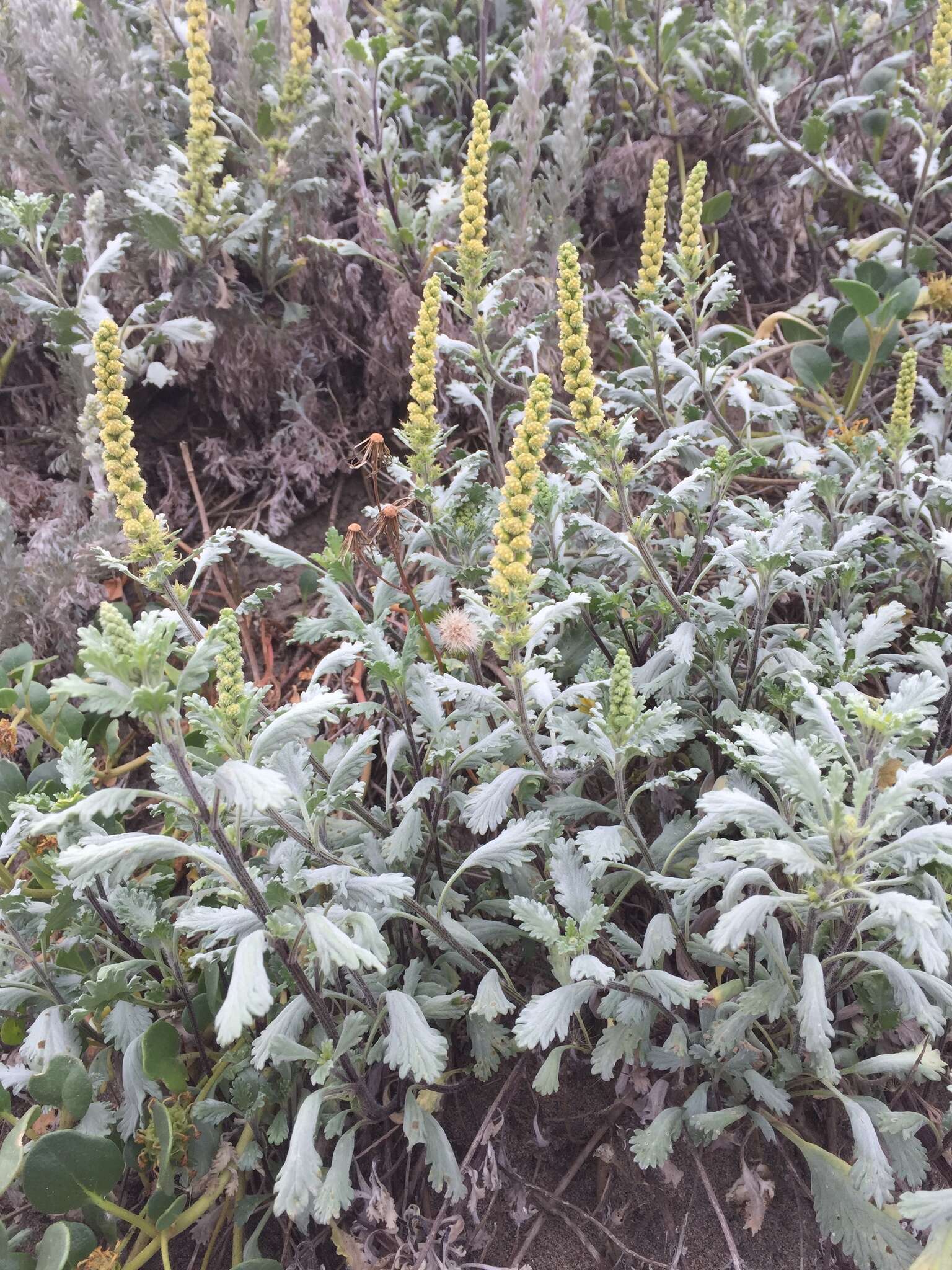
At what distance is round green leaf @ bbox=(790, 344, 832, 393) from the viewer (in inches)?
111

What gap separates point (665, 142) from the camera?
12.1 feet

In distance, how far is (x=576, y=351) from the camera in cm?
176

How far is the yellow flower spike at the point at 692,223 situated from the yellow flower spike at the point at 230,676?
5.24 feet

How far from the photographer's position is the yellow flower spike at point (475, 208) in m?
2.11

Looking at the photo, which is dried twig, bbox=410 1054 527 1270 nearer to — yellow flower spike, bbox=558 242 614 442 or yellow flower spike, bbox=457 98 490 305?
yellow flower spike, bbox=558 242 614 442

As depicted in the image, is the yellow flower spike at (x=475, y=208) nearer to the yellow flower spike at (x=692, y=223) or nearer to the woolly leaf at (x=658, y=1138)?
the yellow flower spike at (x=692, y=223)

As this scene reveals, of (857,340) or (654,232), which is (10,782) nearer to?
(654,232)

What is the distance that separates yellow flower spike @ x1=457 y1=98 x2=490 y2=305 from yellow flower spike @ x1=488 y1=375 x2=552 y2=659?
3.04 ft

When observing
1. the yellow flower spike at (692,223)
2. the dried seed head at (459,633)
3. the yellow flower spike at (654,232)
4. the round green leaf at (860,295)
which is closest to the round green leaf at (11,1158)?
the dried seed head at (459,633)

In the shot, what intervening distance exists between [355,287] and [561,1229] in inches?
115

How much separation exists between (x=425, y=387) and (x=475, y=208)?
0.59 metres

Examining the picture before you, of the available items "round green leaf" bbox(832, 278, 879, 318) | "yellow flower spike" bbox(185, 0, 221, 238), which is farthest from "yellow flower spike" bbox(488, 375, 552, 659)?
"yellow flower spike" bbox(185, 0, 221, 238)

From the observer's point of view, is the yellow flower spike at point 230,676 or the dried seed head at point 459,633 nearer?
the yellow flower spike at point 230,676

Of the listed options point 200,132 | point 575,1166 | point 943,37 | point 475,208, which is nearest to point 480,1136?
point 575,1166
